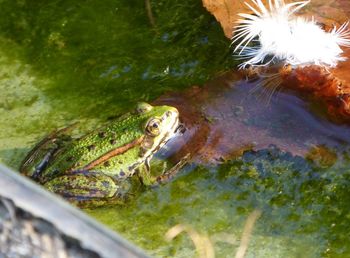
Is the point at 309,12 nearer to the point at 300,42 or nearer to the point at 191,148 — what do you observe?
the point at 300,42

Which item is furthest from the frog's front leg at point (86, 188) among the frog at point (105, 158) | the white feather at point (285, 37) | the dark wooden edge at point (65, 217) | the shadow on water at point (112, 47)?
the dark wooden edge at point (65, 217)

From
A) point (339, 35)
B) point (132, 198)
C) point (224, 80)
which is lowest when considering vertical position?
point (132, 198)

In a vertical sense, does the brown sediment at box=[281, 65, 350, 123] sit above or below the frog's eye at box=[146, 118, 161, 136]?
above

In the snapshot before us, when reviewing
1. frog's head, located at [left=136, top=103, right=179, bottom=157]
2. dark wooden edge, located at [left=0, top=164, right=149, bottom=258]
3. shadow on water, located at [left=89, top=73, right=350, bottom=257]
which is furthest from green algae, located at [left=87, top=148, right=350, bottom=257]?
dark wooden edge, located at [left=0, top=164, right=149, bottom=258]

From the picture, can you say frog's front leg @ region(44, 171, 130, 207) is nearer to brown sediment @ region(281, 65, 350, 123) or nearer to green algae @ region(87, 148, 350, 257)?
green algae @ region(87, 148, 350, 257)

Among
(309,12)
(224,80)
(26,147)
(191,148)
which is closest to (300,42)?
(309,12)

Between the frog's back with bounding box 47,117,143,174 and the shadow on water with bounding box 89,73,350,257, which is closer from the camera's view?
the shadow on water with bounding box 89,73,350,257

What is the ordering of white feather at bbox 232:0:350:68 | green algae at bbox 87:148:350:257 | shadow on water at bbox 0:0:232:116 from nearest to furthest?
green algae at bbox 87:148:350:257
white feather at bbox 232:0:350:68
shadow on water at bbox 0:0:232:116
